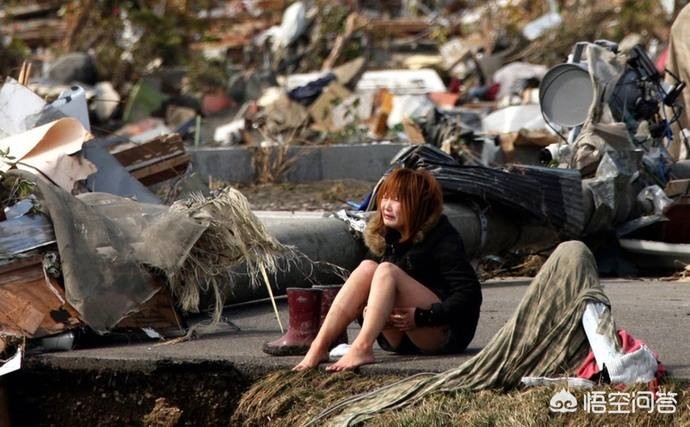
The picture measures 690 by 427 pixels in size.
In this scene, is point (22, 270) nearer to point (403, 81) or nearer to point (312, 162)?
point (312, 162)

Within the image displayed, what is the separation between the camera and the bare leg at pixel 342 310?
521 centimetres

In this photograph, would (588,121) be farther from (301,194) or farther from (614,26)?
(614,26)

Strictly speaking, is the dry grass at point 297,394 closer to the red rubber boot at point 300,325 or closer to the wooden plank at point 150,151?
the red rubber boot at point 300,325

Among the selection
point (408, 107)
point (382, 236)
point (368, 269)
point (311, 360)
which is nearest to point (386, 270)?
point (368, 269)

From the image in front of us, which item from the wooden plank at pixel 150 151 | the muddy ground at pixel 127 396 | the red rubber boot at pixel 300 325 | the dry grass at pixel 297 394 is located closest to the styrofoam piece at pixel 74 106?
the wooden plank at pixel 150 151

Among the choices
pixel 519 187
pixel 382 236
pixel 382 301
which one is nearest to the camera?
pixel 382 301

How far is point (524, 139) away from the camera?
37.3 ft

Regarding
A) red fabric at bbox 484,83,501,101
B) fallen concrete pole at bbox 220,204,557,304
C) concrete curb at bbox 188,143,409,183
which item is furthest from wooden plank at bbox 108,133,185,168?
red fabric at bbox 484,83,501,101

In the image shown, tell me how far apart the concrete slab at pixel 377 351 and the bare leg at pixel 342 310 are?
167 millimetres

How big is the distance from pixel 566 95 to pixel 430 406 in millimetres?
5393

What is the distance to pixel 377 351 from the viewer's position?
18.5ft

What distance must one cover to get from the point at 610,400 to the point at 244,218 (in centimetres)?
237

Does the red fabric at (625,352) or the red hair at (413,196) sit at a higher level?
the red hair at (413,196)

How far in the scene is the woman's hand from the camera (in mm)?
5191
